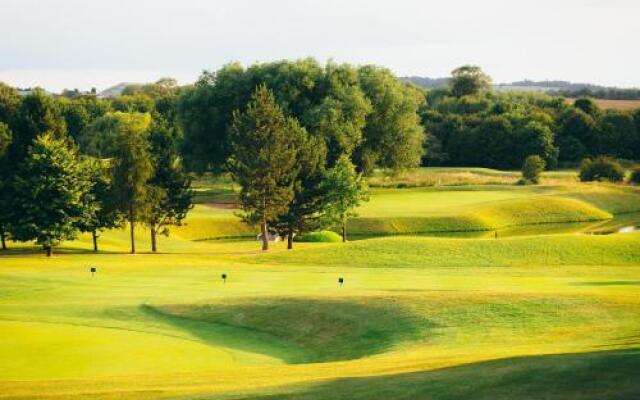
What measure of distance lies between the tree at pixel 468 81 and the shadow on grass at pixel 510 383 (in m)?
176

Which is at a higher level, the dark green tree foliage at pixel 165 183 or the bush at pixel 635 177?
the dark green tree foliage at pixel 165 183

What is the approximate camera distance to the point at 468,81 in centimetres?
19375

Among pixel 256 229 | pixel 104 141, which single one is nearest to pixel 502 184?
pixel 256 229

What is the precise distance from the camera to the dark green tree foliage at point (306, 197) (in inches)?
2687

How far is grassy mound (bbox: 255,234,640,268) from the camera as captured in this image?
173ft

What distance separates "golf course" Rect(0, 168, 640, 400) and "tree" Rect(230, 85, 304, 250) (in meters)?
3.99

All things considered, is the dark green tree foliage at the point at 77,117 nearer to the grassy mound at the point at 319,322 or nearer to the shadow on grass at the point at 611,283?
the grassy mound at the point at 319,322

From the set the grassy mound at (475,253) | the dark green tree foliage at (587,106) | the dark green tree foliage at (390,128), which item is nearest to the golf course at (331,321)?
the grassy mound at (475,253)

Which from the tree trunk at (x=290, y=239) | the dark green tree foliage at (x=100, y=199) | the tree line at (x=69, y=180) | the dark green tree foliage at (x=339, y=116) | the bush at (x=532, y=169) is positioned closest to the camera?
the tree line at (x=69, y=180)

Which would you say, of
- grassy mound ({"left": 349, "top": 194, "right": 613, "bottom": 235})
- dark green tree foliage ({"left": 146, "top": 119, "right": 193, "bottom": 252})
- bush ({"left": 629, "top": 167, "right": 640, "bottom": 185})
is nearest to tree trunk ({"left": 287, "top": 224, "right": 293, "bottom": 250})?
dark green tree foliage ({"left": 146, "top": 119, "right": 193, "bottom": 252})

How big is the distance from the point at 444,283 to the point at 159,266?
57.2ft

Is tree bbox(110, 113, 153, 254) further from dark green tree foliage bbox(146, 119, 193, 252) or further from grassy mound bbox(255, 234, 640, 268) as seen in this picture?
grassy mound bbox(255, 234, 640, 268)

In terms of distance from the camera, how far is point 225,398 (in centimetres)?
1912

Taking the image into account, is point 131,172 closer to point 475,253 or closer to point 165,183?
point 165,183
